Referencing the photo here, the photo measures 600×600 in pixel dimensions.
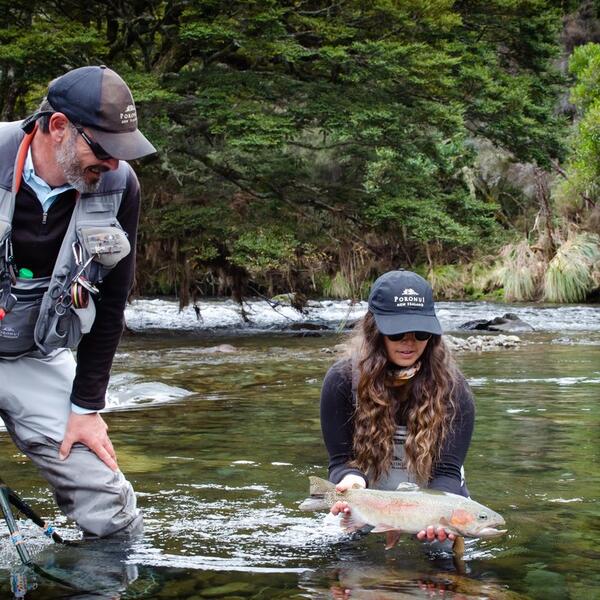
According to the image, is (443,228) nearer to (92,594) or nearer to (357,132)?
(357,132)

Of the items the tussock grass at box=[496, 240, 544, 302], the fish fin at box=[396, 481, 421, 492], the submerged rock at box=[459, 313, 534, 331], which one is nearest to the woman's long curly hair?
the fish fin at box=[396, 481, 421, 492]

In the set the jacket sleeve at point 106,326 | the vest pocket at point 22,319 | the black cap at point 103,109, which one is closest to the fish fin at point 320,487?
the jacket sleeve at point 106,326

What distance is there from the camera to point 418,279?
4.67m

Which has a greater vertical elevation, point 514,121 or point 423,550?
point 514,121

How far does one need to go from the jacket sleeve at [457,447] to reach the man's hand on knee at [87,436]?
1.40 metres

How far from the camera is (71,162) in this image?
3.86 metres

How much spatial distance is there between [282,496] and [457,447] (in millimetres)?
1652

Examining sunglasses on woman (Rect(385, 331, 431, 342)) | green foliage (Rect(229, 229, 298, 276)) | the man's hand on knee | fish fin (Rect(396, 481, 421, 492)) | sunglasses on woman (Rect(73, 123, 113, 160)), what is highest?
sunglasses on woman (Rect(73, 123, 113, 160))

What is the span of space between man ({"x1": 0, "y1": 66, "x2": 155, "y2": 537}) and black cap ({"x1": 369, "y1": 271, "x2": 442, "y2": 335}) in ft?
3.45

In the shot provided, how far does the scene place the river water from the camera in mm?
4316

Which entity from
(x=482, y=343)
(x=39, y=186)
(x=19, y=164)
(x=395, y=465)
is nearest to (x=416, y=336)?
(x=395, y=465)

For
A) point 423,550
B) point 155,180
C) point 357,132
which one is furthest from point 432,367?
point 155,180

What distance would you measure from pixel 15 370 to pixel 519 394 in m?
7.09

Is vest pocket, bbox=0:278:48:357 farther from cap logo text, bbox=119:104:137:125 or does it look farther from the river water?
the river water
